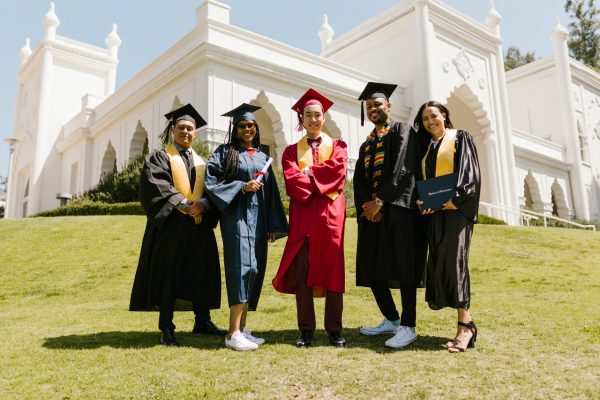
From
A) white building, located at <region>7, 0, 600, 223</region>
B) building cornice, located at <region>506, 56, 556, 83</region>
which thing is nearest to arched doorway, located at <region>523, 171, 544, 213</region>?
white building, located at <region>7, 0, 600, 223</region>

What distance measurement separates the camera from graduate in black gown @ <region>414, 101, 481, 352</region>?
384 centimetres

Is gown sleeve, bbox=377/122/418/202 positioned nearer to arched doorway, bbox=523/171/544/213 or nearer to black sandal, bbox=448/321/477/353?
black sandal, bbox=448/321/477/353

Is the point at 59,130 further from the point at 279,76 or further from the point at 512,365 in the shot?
the point at 512,365

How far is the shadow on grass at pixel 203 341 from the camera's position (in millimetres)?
4012

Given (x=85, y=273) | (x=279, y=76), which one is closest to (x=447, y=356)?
(x=85, y=273)

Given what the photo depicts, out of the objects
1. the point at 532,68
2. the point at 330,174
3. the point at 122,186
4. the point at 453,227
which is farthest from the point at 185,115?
the point at 532,68

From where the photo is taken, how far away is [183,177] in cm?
448

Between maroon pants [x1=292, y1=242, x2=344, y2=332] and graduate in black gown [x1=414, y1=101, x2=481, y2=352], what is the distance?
716mm

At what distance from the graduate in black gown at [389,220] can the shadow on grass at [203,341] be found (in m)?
0.14

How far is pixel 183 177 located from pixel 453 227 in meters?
2.30

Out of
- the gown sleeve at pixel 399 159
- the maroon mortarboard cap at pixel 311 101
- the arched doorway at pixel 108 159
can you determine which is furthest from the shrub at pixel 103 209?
the gown sleeve at pixel 399 159

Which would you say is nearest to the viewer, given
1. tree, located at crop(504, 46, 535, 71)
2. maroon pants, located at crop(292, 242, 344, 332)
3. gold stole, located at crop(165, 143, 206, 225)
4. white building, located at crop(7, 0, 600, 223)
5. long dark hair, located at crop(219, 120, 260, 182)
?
maroon pants, located at crop(292, 242, 344, 332)

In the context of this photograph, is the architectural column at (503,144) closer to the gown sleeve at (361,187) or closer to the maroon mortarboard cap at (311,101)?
the gown sleeve at (361,187)

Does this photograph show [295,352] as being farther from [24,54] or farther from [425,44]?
[24,54]
